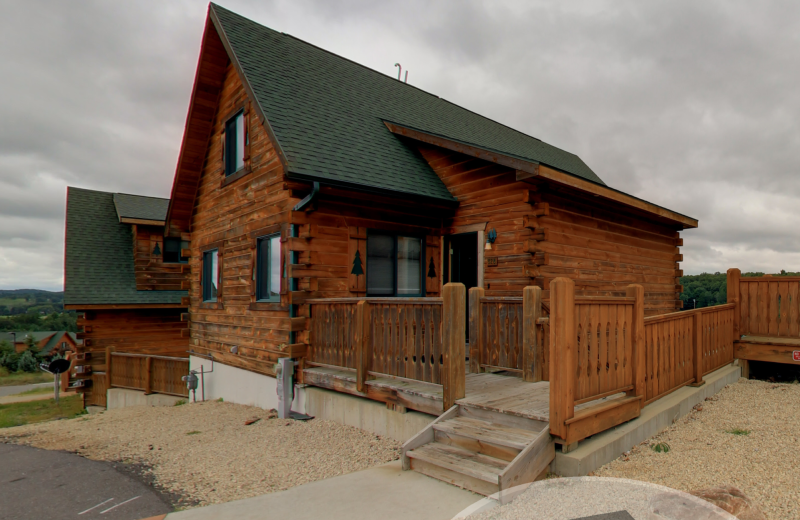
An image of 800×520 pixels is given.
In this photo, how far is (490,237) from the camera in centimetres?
948

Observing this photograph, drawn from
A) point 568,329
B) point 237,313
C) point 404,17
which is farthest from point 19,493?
point 404,17

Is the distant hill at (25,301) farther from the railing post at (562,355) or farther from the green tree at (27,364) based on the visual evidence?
the railing post at (562,355)

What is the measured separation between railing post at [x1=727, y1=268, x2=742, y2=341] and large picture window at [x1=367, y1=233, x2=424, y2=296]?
271 inches

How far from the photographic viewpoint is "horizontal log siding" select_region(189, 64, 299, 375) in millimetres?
9438

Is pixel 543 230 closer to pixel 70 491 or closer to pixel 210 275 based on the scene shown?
pixel 70 491

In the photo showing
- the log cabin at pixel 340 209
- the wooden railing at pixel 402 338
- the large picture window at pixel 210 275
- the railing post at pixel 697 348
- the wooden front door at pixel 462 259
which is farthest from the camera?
the large picture window at pixel 210 275

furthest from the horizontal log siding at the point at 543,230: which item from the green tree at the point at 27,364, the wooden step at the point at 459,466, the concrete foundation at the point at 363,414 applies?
the green tree at the point at 27,364

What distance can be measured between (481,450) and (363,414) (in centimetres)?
274

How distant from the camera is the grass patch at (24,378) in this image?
38875 mm

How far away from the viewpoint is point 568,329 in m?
4.55

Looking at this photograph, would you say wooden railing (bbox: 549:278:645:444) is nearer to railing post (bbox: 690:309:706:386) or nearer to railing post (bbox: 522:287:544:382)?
Result: railing post (bbox: 522:287:544:382)

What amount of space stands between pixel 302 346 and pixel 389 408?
2.64m

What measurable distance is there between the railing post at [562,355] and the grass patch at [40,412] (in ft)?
59.6

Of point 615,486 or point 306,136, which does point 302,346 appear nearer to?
→ point 306,136
